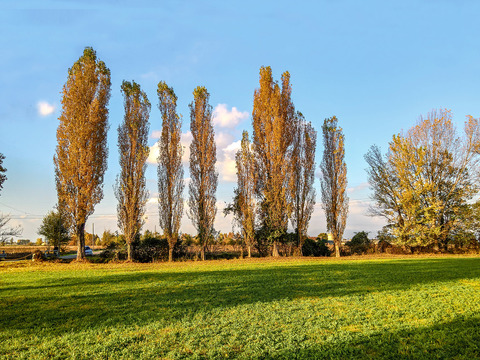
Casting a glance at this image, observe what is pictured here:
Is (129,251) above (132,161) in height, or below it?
below

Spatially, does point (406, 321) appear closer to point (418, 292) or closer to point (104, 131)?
point (418, 292)

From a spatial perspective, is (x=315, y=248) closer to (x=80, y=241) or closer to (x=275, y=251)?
(x=275, y=251)

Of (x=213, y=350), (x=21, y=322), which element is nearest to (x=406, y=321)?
(x=213, y=350)

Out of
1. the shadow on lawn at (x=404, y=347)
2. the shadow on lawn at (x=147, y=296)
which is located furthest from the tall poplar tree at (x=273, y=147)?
the shadow on lawn at (x=404, y=347)

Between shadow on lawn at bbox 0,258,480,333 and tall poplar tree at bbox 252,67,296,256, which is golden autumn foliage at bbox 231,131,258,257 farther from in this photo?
shadow on lawn at bbox 0,258,480,333

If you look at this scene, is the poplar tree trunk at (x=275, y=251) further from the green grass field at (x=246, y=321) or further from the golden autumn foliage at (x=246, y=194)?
the green grass field at (x=246, y=321)

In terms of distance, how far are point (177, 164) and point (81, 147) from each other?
6187 mm

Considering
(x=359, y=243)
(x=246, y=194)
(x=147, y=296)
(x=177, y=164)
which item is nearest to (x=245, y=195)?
(x=246, y=194)

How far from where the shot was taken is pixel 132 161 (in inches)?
853

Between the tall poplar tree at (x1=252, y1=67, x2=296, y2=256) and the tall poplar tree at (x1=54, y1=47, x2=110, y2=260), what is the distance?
35.3 feet

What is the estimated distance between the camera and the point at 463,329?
466 cm

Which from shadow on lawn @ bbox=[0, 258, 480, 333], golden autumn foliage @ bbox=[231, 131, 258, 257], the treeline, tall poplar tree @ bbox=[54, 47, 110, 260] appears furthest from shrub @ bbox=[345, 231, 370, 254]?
tall poplar tree @ bbox=[54, 47, 110, 260]

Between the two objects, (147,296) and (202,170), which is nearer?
(147,296)

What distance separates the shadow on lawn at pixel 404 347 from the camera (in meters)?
3.65
